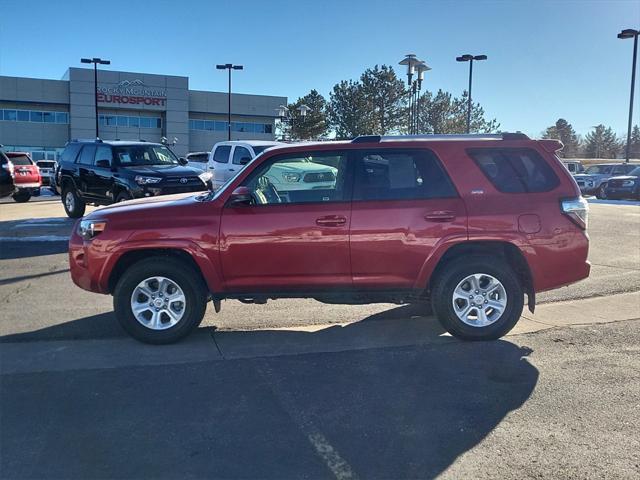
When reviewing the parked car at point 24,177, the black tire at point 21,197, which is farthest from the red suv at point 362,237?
the black tire at point 21,197

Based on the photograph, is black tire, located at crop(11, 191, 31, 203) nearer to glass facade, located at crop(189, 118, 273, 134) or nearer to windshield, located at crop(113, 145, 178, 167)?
windshield, located at crop(113, 145, 178, 167)

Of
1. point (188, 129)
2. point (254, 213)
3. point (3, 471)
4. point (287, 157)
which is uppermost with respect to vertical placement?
point (188, 129)

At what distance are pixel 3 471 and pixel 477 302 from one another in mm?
3994

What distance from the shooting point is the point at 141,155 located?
13.4 m

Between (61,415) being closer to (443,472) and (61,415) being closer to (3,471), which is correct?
(3,471)

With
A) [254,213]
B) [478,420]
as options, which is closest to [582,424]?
[478,420]

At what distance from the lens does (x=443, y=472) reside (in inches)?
126

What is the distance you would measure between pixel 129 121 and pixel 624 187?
4858 cm

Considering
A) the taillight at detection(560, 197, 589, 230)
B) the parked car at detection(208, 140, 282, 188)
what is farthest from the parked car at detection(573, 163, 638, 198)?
the taillight at detection(560, 197, 589, 230)

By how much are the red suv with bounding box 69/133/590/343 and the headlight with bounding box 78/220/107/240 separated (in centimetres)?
1

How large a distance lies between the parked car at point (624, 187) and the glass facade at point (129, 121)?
47.4 meters

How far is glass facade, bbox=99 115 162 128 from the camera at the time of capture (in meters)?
58.3

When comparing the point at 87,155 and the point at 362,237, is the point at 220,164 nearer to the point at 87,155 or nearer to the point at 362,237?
the point at 87,155

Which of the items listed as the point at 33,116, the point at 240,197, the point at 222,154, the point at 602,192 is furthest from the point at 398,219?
the point at 33,116
